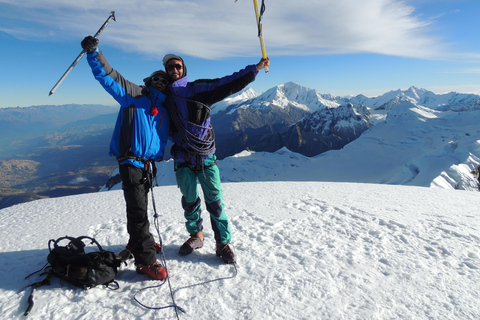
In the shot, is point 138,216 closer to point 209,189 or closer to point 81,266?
point 81,266

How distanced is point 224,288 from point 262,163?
292 ft

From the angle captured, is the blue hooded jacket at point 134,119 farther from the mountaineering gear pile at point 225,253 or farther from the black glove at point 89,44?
the mountaineering gear pile at point 225,253

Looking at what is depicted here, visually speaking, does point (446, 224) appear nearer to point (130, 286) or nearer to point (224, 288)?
point (224, 288)

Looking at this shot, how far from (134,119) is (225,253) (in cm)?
250

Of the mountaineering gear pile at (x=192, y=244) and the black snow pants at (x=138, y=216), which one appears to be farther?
the mountaineering gear pile at (x=192, y=244)

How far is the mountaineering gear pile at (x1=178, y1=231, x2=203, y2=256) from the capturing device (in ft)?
13.9

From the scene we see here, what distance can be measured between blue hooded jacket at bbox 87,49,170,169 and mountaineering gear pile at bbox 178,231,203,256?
1.62 m

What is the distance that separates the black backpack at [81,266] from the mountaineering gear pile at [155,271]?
395 millimetres

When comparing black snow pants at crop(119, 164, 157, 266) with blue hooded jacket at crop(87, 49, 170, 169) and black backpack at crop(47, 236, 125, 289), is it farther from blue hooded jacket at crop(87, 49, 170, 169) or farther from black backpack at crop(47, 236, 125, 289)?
black backpack at crop(47, 236, 125, 289)

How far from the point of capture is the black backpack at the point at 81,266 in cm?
322

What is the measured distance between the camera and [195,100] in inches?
145

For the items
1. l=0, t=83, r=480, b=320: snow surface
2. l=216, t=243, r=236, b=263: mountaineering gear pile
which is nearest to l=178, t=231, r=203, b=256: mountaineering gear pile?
l=0, t=83, r=480, b=320: snow surface

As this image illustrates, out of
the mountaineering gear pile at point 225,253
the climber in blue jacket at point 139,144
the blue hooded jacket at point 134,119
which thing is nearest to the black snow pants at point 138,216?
the climber in blue jacket at point 139,144

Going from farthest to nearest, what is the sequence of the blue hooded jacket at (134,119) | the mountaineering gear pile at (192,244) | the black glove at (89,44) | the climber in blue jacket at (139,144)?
the mountaineering gear pile at (192,244)
the climber in blue jacket at (139,144)
the blue hooded jacket at (134,119)
the black glove at (89,44)
